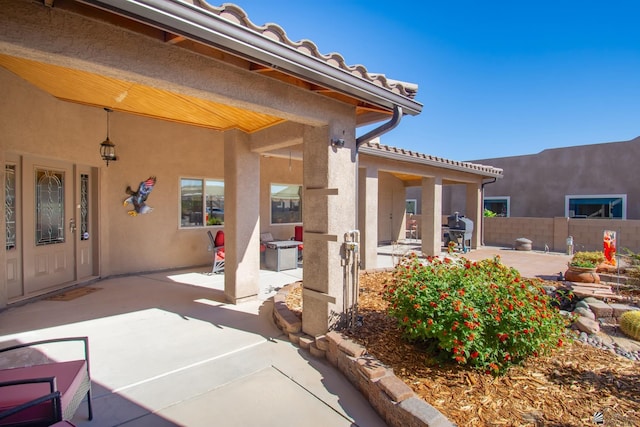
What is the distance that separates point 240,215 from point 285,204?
18.2ft

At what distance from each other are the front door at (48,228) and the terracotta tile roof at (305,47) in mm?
5799

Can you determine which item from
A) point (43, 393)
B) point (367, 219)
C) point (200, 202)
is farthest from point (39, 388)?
point (367, 219)

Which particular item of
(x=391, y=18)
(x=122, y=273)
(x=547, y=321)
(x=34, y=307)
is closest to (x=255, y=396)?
(x=547, y=321)

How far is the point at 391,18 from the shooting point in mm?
10016

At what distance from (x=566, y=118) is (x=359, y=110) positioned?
23.7 m

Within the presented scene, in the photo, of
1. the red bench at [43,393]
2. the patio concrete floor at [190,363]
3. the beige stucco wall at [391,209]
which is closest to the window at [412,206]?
the beige stucco wall at [391,209]

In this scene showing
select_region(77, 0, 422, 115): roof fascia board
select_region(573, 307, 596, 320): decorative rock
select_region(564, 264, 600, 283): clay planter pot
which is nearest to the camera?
select_region(77, 0, 422, 115): roof fascia board

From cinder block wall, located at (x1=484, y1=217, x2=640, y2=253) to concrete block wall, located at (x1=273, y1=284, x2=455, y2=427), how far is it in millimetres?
13423

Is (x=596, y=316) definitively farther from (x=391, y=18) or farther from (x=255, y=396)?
(x=391, y=18)

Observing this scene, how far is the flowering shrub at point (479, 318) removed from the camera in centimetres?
309

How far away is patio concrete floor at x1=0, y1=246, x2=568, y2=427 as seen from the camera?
9.75 ft

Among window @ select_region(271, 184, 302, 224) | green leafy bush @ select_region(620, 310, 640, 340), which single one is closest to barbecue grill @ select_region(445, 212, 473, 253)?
window @ select_region(271, 184, 302, 224)

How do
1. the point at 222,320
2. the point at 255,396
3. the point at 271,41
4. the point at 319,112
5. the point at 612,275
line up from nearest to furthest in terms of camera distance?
the point at 271,41
the point at 255,396
the point at 319,112
the point at 222,320
the point at 612,275

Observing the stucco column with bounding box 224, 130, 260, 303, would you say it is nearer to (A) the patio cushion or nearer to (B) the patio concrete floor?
(B) the patio concrete floor
